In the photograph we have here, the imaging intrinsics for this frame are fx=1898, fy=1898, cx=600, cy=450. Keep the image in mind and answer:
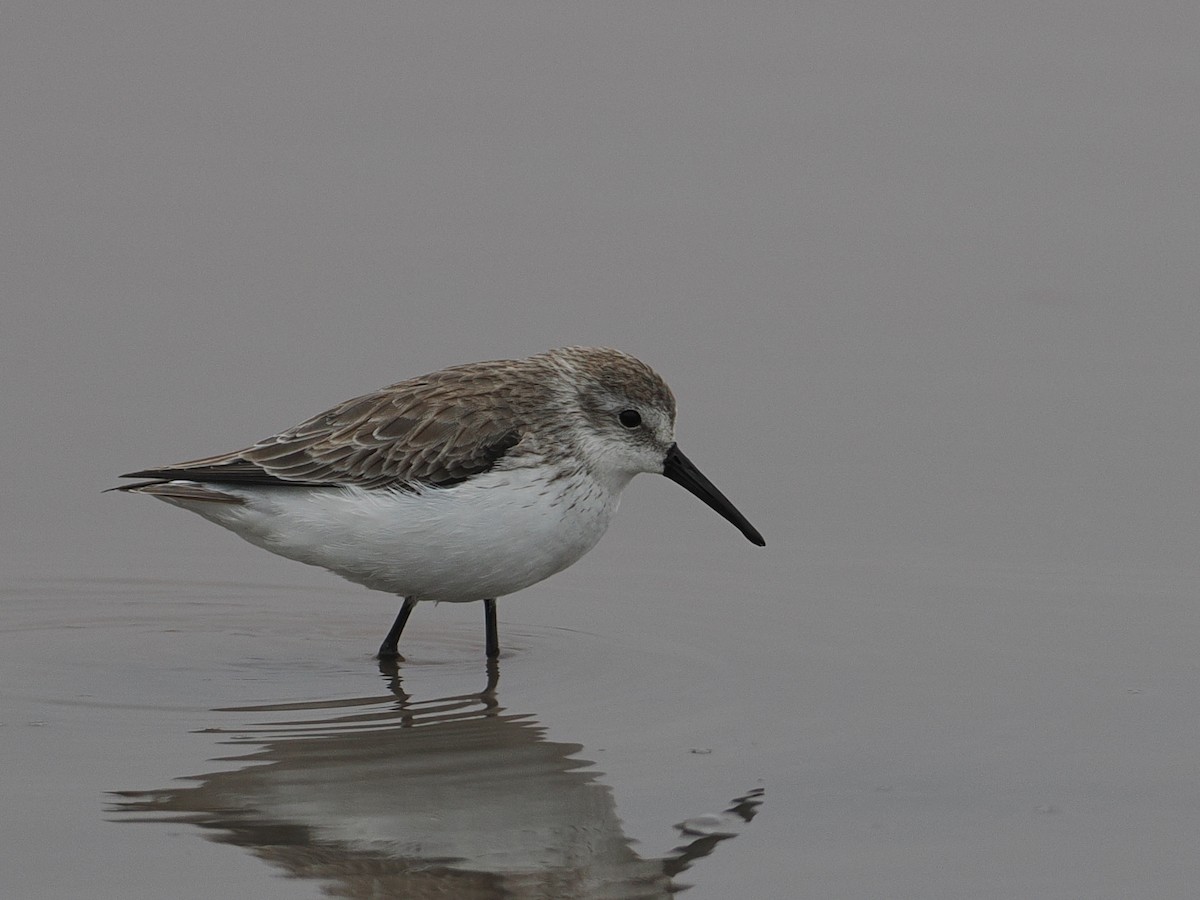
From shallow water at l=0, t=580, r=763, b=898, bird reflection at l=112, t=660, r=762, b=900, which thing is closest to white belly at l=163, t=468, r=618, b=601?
shallow water at l=0, t=580, r=763, b=898

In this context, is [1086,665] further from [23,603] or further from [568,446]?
[23,603]

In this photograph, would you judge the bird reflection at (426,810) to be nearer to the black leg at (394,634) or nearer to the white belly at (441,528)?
the white belly at (441,528)

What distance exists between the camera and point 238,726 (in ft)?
23.9

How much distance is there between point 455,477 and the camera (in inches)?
314

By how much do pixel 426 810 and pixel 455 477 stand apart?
194 centimetres

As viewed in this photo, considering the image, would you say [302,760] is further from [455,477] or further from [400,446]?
[400,446]

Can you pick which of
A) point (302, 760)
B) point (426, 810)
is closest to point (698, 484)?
point (302, 760)

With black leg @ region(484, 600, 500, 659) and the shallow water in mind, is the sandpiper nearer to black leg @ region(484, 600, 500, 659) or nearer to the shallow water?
black leg @ region(484, 600, 500, 659)

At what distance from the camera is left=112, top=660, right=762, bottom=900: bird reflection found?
19.0 ft

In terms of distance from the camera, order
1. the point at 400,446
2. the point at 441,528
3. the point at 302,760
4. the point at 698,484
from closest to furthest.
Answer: the point at 302,760
the point at 441,528
the point at 400,446
the point at 698,484

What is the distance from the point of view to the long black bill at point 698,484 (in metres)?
8.62

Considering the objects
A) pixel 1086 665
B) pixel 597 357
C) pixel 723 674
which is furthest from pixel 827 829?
pixel 597 357

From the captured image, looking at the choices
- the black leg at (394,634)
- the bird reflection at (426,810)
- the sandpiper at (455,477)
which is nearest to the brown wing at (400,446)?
the sandpiper at (455,477)

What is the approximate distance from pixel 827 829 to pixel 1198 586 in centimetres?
365
